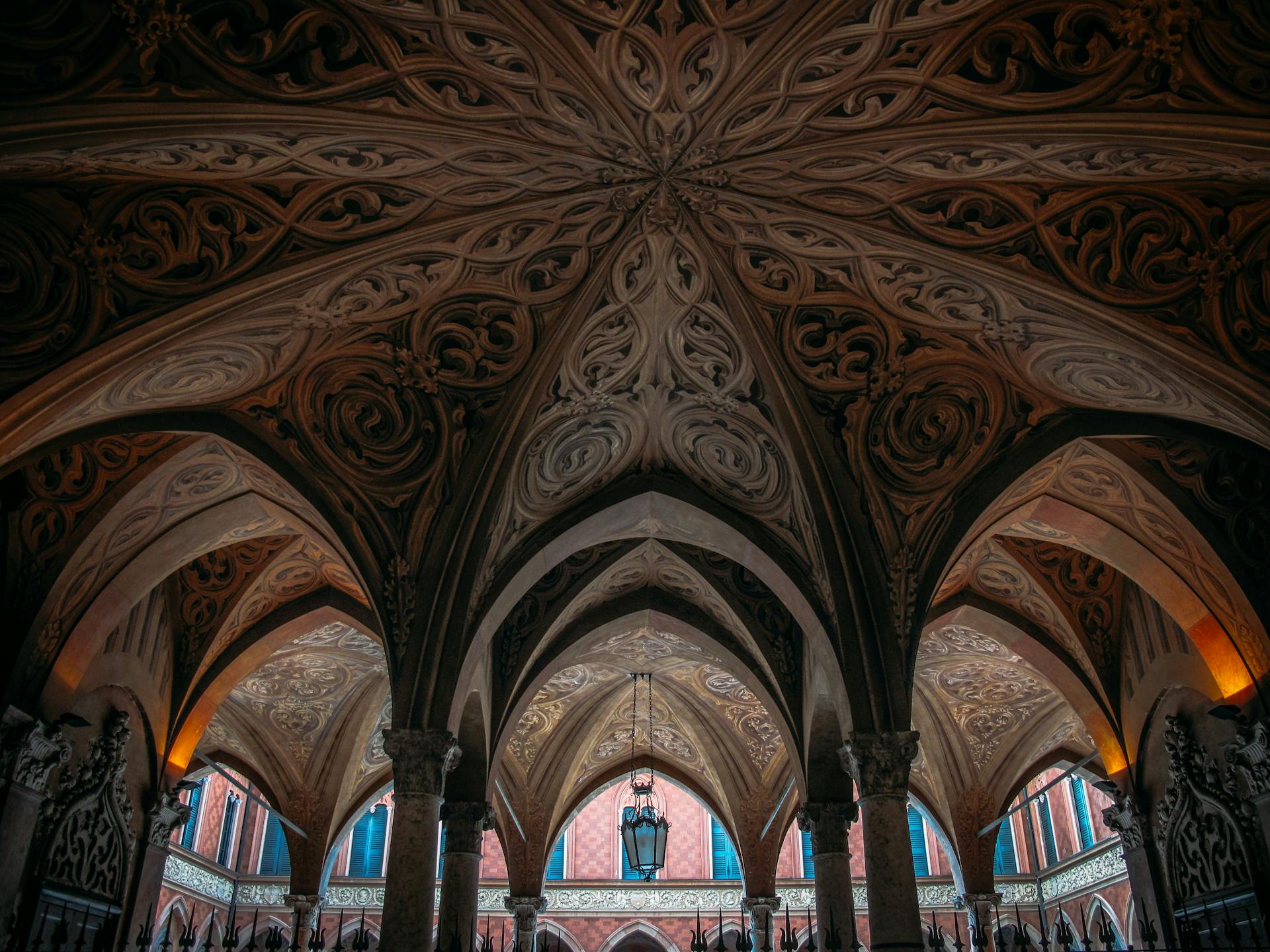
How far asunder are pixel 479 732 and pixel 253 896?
1476 cm

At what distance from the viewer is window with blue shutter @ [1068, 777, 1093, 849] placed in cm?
2117

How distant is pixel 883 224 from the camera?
793 centimetres

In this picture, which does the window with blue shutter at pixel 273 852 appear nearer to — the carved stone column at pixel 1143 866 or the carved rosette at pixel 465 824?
the carved rosette at pixel 465 824

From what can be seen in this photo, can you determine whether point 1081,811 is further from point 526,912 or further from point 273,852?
point 273,852

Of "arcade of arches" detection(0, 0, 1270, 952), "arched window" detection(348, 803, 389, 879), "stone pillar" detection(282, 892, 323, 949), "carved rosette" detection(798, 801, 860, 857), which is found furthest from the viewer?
"arched window" detection(348, 803, 389, 879)

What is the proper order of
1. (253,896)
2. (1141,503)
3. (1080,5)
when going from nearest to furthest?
(1080,5)
(1141,503)
(253,896)

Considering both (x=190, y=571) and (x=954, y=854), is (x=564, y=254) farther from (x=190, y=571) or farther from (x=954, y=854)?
(x=954, y=854)

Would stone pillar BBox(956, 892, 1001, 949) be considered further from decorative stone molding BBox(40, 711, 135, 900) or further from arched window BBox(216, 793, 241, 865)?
arched window BBox(216, 793, 241, 865)

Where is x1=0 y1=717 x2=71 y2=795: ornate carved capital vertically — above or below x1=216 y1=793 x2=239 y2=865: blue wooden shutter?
below

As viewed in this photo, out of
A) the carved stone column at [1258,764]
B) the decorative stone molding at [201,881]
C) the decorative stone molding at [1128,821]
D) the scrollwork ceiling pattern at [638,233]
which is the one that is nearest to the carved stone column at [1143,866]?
the decorative stone molding at [1128,821]

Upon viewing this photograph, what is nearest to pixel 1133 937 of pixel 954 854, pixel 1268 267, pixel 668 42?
pixel 954 854

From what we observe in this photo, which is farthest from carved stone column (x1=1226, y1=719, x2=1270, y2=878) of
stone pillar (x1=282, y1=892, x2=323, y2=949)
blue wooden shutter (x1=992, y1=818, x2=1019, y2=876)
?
blue wooden shutter (x1=992, y1=818, x2=1019, y2=876)

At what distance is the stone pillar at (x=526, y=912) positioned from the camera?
16.1 meters

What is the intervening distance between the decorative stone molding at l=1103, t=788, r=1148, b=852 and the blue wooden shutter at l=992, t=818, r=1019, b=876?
1283cm
